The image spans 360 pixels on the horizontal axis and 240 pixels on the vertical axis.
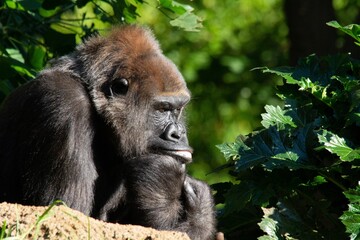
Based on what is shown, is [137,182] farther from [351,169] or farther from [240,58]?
[240,58]

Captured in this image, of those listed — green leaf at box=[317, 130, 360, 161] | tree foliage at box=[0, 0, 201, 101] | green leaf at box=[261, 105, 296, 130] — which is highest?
green leaf at box=[317, 130, 360, 161]

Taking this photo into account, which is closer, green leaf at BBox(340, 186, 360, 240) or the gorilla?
green leaf at BBox(340, 186, 360, 240)

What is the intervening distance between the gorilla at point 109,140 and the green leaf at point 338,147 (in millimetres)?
1024

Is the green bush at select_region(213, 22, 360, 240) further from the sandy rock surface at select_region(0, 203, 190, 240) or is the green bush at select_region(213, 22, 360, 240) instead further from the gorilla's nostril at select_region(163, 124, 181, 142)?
the sandy rock surface at select_region(0, 203, 190, 240)

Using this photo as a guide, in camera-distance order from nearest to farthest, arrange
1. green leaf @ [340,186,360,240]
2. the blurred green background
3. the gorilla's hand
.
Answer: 1. green leaf @ [340,186,360,240]
2. the gorilla's hand
3. the blurred green background

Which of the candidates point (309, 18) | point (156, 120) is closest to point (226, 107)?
point (309, 18)

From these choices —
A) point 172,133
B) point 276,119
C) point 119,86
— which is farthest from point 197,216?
point 119,86

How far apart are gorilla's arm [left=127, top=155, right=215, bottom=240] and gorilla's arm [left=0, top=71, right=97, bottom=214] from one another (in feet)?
0.90

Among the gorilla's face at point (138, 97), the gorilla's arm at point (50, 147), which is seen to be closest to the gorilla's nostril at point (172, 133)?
the gorilla's face at point (138, 97)

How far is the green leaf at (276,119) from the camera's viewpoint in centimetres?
502

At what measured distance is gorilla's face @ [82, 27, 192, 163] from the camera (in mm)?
5480

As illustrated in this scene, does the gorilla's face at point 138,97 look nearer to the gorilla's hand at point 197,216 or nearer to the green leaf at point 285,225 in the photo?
the gorilla's hand at point 197,216

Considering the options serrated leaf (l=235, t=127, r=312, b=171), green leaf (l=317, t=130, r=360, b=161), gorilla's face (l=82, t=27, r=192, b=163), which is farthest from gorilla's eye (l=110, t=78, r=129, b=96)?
green leaf (l=317, t=130, r=360, b=161)

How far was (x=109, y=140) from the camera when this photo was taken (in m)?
5.49
